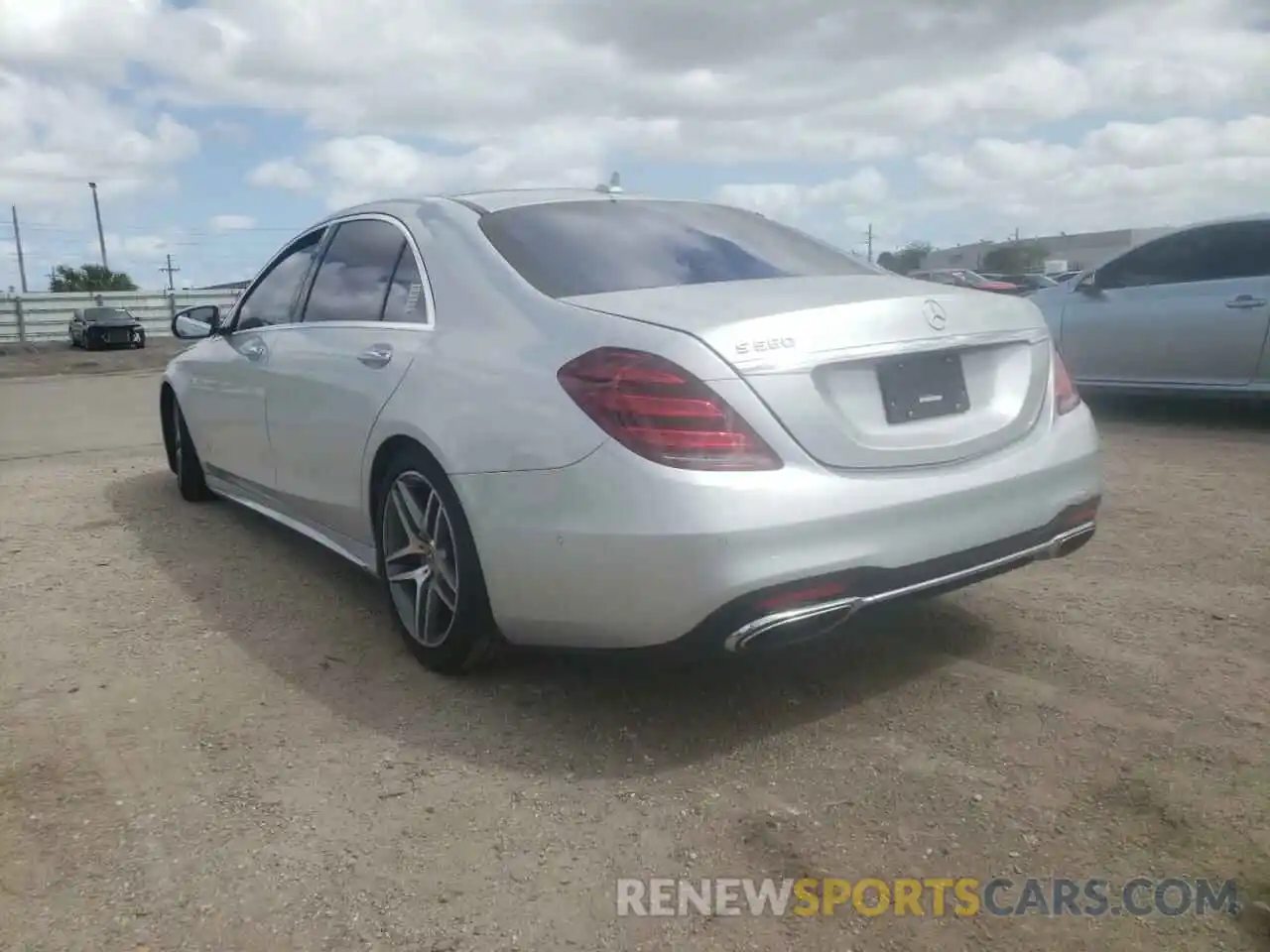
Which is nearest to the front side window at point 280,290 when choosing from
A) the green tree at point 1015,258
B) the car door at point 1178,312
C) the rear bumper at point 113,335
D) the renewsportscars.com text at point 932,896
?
the renewsportscars.com text at point 932,896

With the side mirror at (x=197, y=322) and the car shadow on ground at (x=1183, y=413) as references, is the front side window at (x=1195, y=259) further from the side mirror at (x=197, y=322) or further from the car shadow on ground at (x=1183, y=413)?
the side mirror at (x=197, y=322)

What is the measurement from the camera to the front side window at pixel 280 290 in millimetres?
4633

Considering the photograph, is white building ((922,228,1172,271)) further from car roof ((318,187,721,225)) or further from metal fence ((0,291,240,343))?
car roof ((318,187,721,225))

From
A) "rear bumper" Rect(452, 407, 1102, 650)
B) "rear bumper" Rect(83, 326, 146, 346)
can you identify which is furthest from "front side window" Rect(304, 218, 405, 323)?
"rear bumper" Rect(83, 326, 146, 346)

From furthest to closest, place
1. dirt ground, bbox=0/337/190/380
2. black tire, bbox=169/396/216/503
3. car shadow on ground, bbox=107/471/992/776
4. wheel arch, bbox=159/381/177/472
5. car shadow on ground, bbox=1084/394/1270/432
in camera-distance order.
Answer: dirt ground, bbox=0/337/190/380, car shadow on ground, bbox=1084/394/1270/432, wheel arch, bbox=159/381/177/472, black tire, bbox=169/396/216/503, car shadow on ground, bbox=107/471/992/776

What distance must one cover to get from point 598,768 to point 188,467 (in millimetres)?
4029

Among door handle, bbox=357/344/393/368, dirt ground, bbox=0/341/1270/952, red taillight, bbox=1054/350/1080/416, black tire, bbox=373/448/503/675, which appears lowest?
dirt ground, bbox=0/341/1270/952

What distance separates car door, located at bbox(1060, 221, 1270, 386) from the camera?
7535mm

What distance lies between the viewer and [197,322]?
5.96 metres

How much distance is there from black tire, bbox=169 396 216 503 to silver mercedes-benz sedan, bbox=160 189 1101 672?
239cm

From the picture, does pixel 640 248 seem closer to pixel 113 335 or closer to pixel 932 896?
pixel 932 896

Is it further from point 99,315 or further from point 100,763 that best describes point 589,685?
point 99,315

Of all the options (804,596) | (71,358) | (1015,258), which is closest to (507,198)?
(804,596)

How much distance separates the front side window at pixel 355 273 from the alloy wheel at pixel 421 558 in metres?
0.73
